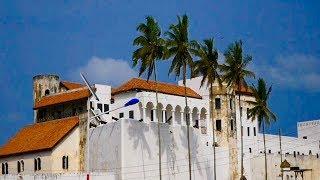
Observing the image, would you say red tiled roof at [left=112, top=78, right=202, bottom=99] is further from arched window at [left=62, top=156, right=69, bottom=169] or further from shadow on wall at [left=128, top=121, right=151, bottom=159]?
arched window at [left=62, top=156, right=69, bottom=169]

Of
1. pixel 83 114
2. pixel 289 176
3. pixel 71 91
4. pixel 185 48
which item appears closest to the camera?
pixel 185 48

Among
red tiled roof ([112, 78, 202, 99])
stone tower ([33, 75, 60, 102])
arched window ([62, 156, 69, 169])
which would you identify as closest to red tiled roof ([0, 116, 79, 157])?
arched window ([62, 156, 69, 169])

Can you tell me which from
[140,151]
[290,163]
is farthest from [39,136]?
[290,163]

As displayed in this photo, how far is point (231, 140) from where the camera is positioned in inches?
3317

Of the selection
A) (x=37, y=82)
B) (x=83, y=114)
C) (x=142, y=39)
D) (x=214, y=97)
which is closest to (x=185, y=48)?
(x=142, y=39)

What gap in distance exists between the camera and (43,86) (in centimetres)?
8475

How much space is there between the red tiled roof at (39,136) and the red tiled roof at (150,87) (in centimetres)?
867

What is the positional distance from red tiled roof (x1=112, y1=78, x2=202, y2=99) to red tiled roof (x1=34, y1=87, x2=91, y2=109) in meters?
4.94

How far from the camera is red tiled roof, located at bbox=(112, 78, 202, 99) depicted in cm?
7744

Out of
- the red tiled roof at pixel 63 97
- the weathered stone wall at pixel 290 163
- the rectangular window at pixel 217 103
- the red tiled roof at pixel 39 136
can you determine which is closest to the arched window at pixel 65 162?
the red tiled roof at pixel 39 136

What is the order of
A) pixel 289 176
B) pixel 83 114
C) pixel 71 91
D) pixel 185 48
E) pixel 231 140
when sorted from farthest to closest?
1. pixel 289 176
2. pixel 231 140
3. pixel 71 91
4. pixel 83 114
5. pixel 185 48

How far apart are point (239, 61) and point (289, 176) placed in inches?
1021

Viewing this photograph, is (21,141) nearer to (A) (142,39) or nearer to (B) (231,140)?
(A) (142,39)

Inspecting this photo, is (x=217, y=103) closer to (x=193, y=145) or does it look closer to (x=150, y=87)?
(x=193, y=145)
